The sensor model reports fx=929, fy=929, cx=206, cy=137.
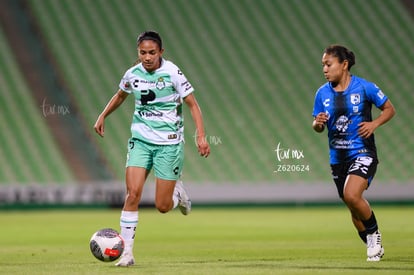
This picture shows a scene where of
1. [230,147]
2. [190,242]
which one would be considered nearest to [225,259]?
[190,242]

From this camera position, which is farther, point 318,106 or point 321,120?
point 318,106

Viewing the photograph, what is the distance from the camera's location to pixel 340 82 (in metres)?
8.58

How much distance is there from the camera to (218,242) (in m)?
11.5

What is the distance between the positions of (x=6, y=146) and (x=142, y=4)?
5407mm

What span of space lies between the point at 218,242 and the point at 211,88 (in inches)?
411

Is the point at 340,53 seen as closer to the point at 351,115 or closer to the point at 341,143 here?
the point at 351,115

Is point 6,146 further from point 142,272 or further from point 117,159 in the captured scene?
point 142,272

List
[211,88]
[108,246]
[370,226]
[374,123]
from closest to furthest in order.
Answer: [108,246] → [374,123] → [370,226] → [211,88]

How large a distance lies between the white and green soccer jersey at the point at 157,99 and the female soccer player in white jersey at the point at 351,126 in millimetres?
1276

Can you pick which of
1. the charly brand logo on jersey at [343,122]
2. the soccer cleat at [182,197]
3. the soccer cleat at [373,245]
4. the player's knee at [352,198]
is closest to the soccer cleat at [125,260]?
the soccer cleat at [182,197]

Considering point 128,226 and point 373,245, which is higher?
point 128,226

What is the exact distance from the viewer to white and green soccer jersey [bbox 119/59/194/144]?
8328 millimetres

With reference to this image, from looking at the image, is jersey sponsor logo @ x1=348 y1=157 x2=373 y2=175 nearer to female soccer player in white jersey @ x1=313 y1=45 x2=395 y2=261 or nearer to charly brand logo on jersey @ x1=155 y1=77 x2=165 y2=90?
female soccer player in white jersey @ x1=313 y1=45 x2=395 y2=261

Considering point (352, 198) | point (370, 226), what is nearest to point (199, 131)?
point (352, 198)
